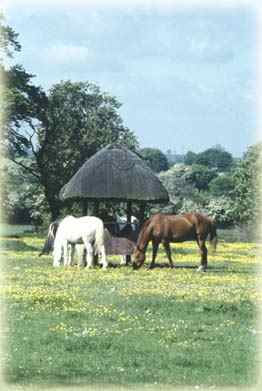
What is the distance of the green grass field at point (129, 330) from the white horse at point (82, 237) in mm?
4384

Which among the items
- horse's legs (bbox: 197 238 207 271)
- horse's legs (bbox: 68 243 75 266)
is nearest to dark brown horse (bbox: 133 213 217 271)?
horse's legs (bbox: 197 238 207 271)

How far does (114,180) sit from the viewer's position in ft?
89.1

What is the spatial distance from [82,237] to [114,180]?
317 cm

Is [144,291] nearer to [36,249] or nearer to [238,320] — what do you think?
[238,320]

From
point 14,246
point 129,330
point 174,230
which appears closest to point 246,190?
point 14,246

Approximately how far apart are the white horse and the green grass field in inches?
173

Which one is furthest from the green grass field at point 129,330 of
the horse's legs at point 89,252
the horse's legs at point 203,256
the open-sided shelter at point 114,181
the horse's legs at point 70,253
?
the open-sided shelter at point 114,181

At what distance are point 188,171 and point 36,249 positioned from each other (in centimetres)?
5453

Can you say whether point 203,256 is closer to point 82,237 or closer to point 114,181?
point 82,237

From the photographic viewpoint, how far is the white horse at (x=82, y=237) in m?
24.3

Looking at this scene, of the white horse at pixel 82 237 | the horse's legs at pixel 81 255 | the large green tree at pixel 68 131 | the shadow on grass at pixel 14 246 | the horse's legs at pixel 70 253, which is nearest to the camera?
the white horse at pixel 82 237

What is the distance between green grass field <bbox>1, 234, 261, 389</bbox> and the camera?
9.09 metres

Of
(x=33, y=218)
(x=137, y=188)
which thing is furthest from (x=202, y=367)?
(x=33, y=218)

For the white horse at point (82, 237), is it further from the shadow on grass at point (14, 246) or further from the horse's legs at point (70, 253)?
the shadow on grass at point (14, 246)
